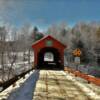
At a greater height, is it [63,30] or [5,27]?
[63,30]

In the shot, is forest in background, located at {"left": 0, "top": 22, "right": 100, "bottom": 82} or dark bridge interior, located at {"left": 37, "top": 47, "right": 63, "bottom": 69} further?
forest in background, located at {"left": 0, "top": 22, "right": 100, "bottom": 82}

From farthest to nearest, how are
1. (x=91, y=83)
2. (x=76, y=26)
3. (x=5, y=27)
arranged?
(x=76, y=26)
(x=5, y=27)
(x=91, y=83)

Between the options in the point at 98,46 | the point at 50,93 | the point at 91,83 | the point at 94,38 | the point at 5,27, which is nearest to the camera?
the point at 50,93

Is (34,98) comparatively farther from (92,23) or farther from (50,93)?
(92,23)

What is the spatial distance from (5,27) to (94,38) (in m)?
76.0

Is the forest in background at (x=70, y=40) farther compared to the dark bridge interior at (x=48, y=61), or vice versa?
the forest in background at (x=70, y=40)

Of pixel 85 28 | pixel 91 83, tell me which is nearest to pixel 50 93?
pixel 91 83

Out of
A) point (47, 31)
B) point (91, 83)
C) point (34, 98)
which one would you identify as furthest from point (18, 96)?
point (47, 31)

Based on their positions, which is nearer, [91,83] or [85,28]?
[91,83]

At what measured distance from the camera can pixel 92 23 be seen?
15950cm

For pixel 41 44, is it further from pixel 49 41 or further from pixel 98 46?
pixel 98 46

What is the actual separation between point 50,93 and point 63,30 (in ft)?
513

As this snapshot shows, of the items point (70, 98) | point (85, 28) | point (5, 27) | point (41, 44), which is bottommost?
point (70, 98)

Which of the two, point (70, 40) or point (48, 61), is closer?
point (48, 61)
